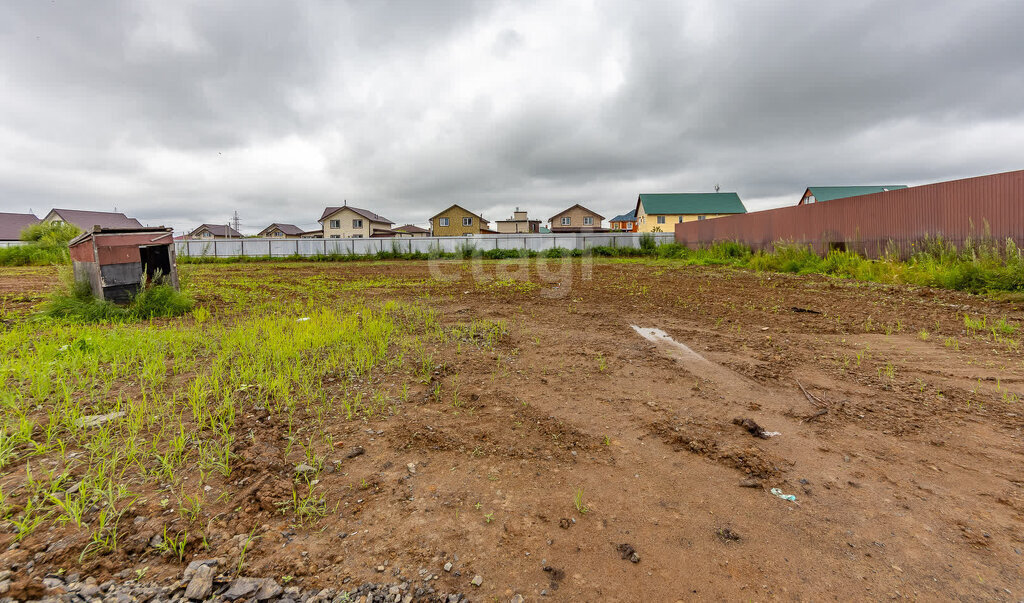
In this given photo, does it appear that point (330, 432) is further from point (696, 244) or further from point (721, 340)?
point (696, 244)

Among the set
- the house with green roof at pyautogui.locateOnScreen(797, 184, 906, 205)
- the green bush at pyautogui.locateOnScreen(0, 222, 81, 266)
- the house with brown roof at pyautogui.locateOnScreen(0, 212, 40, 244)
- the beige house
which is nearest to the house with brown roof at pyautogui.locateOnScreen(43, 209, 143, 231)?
the house with brown roof at pyautogui.locateOnScreen(0, 212, 40, 244)

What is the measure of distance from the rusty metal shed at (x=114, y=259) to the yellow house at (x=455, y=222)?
46.3m

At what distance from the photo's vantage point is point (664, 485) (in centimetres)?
191

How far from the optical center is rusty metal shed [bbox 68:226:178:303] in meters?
5.65

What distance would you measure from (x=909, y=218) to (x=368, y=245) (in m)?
23.6

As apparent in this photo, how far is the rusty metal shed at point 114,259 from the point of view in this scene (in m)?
5.65

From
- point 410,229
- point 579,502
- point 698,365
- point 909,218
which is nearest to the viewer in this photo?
point 579,502

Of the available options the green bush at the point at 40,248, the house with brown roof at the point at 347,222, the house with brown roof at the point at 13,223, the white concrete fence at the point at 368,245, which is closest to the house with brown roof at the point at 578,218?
the house with brown roof at the point at 347,222

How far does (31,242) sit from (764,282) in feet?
105

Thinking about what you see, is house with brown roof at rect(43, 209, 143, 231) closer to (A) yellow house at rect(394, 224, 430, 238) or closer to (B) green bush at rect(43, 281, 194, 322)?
(A) yellow house at rect(394, 224, 430, 238)

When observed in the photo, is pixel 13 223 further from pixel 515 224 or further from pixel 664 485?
pixel 664 485

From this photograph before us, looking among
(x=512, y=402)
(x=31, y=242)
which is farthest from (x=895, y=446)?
(x=31, y=242)

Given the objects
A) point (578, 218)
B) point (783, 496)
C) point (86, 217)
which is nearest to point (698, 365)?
point (783, 496)

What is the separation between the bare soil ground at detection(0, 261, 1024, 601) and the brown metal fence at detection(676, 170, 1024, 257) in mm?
6523
